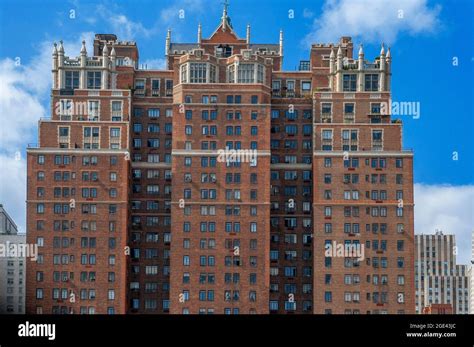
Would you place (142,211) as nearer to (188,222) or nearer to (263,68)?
(188,222)

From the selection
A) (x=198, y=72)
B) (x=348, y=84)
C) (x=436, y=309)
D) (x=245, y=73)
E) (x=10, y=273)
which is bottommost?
(x=436, y=309)

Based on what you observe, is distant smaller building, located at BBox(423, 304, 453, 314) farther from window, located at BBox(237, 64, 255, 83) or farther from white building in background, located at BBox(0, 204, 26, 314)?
white building in background, located at BBox(0, 204, 26, 314)

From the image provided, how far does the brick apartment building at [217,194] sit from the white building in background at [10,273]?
19.6m

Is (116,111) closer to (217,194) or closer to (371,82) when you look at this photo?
(217,194)

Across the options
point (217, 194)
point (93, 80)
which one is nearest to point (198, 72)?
point (93, 80)

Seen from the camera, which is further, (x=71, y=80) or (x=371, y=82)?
(x=371, y=82)

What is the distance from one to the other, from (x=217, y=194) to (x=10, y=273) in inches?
2223

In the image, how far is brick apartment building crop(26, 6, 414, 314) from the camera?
150250 mm

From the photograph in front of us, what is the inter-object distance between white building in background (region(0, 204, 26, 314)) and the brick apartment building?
19616mm

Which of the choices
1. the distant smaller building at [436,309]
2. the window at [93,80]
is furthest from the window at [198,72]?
the distant smaller building at [436,309]

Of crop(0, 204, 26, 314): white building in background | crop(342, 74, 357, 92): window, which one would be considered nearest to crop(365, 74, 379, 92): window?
crop(342, 74, 357, 92): window

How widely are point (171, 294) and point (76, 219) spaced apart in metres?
15.5

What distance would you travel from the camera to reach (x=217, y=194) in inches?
6038
